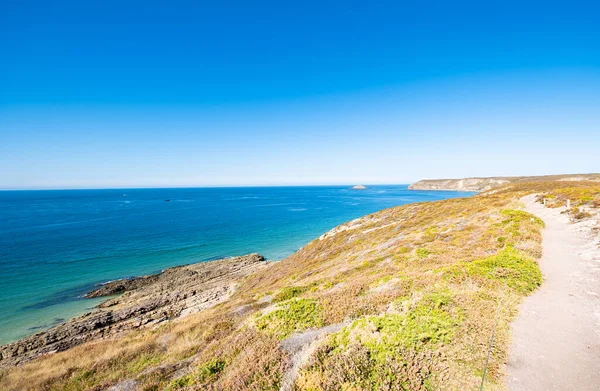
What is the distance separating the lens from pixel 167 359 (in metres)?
11.2

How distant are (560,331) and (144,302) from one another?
1510 inches

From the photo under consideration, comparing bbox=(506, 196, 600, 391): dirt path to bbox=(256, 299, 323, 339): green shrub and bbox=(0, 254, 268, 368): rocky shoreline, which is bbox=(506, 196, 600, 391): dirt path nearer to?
→ bbox=(256, 299, 323, 339): green shrub

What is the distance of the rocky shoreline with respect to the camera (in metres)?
23.2

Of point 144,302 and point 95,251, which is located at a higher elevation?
point 95,251

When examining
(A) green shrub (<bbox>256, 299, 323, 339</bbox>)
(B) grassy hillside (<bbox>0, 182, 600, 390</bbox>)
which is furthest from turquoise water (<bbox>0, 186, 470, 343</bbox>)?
(A) green shrub (<bbox>256, 299, 323, 339</bbox>)

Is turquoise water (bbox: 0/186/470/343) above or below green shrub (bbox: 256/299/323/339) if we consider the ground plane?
below

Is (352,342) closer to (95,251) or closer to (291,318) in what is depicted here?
(291,318)

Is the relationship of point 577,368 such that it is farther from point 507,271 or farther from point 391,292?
point 507,271

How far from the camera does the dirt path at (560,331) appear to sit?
6262 mm

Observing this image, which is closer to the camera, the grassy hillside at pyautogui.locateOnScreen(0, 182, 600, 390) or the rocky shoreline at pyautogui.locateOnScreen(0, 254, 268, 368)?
the grassy hillside at pyautogui.locateOnScreen(0, 182, 600, 390)

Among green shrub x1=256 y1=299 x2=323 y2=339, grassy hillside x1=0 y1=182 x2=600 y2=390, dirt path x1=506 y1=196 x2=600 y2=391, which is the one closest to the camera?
dirt path x1=506 y1=196 x2=600 y2=391

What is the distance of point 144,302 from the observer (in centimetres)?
3198

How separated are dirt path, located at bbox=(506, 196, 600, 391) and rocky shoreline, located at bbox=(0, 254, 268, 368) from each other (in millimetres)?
29039

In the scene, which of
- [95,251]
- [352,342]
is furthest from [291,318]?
[95,251]
